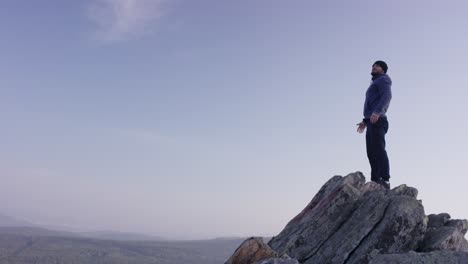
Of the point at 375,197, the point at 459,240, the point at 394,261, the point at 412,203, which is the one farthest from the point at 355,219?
the point at 394,261

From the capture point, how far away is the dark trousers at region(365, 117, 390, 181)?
68.1 feet

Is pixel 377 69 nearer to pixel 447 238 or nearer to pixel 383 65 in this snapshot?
pixel 383 65

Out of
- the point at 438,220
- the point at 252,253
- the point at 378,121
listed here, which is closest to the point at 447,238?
the point at 438,220

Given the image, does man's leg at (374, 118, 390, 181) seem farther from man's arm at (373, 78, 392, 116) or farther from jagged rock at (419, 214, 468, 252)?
jagged rock at (419, 214, 468, 252)

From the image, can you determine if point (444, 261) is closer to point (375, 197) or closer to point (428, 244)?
point (428, 244)

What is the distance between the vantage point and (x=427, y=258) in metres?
13.0

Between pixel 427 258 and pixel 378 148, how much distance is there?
836 cm

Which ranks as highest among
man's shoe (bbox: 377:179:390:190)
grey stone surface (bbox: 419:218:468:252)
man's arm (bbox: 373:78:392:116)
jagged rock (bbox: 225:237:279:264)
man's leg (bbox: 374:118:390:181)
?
man's arm (bbox: 373:78:392:116)

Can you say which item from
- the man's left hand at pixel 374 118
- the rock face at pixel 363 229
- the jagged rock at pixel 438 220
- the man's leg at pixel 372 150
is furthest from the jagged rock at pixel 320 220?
the jagged rock at pixel 438 220

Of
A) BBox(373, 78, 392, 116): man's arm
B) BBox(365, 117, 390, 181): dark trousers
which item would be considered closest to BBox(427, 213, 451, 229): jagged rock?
BBox(365, 117, 390, 181): dark trousers

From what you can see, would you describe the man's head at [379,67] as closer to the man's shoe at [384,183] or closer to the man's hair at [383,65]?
the man's hair at [383,65]

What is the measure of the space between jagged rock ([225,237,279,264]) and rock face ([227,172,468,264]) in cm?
5

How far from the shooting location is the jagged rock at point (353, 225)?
16.4 meters

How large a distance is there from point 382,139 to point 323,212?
471 centimetres
